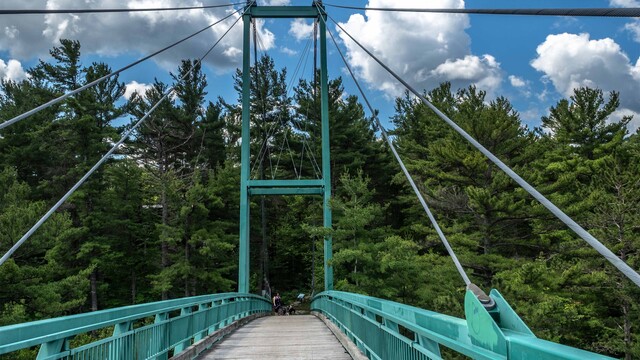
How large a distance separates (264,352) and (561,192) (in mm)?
17560

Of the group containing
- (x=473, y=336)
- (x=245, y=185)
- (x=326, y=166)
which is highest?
(x=326, y=166)

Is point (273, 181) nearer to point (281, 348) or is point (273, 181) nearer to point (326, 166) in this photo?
point (326, 166)

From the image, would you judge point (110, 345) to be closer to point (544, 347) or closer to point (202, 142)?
point (544, 347)

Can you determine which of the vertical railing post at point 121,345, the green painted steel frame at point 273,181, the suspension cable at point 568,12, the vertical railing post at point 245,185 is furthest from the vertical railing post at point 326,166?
the suspension cable at point 568,12

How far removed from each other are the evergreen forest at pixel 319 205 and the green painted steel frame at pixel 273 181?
3.87 feet

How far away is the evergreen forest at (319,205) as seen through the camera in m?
17.5

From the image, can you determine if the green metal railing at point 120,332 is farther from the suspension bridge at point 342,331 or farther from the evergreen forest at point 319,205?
the evergreen forest at point 319,205

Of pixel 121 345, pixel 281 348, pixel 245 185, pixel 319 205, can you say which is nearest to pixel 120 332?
pixel 121 345

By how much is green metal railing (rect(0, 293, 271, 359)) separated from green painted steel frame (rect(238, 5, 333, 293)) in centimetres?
1025

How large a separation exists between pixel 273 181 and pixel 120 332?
14.7 m

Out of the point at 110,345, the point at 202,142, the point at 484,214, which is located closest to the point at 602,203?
the point at 484,214

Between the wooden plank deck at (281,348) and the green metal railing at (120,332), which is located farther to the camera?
the wooden plank deck at (281,348)

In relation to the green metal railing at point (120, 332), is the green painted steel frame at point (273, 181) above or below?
above

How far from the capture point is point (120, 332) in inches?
169
